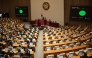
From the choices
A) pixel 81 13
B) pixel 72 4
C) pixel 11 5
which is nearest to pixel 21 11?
pixel 11 5

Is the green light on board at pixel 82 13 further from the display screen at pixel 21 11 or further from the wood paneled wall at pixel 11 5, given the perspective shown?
the display screen at pixel 21 11

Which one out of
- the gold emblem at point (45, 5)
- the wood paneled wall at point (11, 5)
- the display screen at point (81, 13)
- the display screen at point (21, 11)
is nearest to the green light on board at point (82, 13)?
the display screen at point (81, 13)

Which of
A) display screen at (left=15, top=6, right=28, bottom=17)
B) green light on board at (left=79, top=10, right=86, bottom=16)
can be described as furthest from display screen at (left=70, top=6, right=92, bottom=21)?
display screen at (left=15, top=6, right=28, bottom=17)

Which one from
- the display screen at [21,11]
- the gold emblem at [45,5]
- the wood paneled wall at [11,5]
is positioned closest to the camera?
the gold emblem at [45,5]

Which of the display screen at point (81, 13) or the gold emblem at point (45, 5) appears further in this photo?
the gold emblem at point (45, 5)

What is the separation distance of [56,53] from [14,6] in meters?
21.0

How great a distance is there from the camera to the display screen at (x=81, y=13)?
2262 centimetres

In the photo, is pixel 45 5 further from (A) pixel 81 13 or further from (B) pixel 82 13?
(B) pixel 82 13

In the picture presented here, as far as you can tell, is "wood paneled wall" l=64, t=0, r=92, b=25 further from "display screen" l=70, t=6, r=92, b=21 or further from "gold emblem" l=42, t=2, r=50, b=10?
"gold emblem" l=42, t=2, r=50, b=10

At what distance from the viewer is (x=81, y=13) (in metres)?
23.2

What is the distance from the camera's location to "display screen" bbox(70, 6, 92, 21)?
74.2ft

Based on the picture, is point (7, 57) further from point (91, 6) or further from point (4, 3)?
point (4, 3)

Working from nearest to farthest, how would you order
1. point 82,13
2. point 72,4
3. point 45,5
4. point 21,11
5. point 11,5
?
point 82,13
point 72,4
point 45,5
point 21,11
point 11,5

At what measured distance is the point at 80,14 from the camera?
23.3 meters
